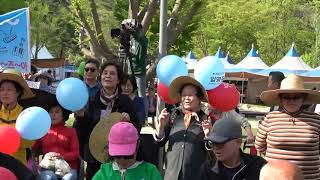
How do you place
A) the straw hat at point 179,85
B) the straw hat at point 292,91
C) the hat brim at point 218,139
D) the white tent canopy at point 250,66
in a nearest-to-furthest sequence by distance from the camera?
the hat brim at point 218,139 < the straw hat at point 179,85 < the straw hat at point 292,91 < the white tent canopy at point 250,66

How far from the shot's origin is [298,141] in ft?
14.3

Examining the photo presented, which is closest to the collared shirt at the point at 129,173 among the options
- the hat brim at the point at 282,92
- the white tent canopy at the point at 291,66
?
the hat brim at the point at 282,92

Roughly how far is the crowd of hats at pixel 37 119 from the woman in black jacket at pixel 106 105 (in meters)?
0.13

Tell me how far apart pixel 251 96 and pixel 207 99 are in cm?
2855

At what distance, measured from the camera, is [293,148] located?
4379mm

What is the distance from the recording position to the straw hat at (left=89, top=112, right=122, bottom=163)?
179 inches

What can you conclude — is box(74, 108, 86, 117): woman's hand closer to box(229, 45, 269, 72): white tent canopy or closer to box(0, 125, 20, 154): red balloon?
box(0, 125, 20, 154): red balloon

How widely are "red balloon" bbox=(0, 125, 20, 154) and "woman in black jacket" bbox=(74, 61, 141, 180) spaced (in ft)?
2.79

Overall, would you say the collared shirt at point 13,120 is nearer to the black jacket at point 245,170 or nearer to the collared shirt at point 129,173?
the collared shirt at point 129,173

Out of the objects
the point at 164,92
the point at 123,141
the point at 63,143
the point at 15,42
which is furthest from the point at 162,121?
the point at 15,42

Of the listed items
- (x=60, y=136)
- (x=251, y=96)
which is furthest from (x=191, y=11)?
(x=251, y=96)

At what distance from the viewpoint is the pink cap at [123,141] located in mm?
3721

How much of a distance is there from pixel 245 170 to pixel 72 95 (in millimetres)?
2173

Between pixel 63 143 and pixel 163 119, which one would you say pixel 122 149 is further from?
pixel 63 143
